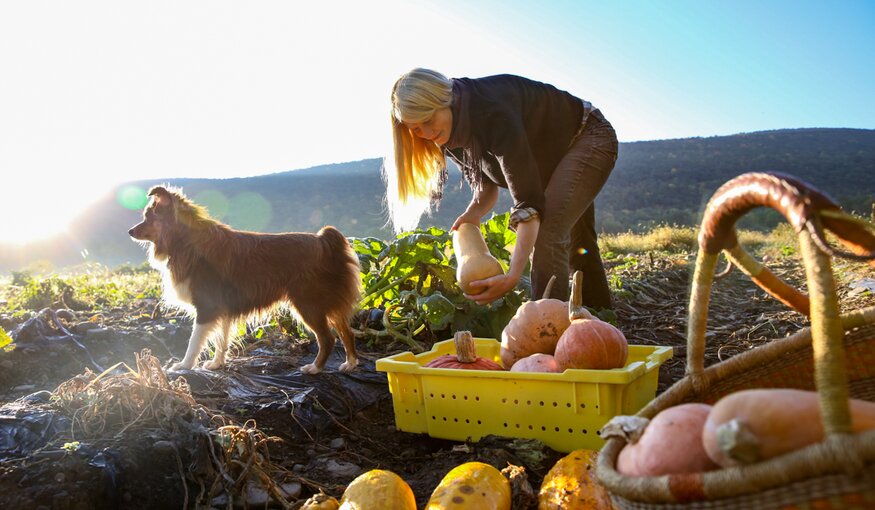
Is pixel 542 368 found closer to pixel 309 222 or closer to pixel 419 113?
pixel 419 113

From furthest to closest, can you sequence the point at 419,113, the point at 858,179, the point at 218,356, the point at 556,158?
the point at 858,179 → the point at 218,356 → the point at 556,158 → the point at 419,113

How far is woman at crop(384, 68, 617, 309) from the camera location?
12.2ft

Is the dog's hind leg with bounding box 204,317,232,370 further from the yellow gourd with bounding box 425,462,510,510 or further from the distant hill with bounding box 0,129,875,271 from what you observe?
the distant hill with bounding box 0,129,875,271

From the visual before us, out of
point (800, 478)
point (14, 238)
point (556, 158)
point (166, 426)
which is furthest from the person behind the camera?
point (14, 238)

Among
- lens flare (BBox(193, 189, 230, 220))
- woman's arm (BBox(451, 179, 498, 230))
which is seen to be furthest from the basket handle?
lens flare (BBox(193, 189, 230, 220))

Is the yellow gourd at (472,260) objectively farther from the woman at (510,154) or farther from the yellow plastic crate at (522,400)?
the yellow plastic crate at (522,400)

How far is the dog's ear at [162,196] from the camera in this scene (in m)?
5.19

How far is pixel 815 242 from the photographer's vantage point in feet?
4.30

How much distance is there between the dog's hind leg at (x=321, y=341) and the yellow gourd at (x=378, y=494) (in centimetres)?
269

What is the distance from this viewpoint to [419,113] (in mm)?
3738

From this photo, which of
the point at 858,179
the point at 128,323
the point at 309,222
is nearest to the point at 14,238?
the point at 309,222

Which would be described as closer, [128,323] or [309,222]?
[128,323]

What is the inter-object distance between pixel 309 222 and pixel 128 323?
120 ft

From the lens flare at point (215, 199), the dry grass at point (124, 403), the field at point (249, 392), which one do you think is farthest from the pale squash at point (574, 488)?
the lens flare at point (215, 199)
